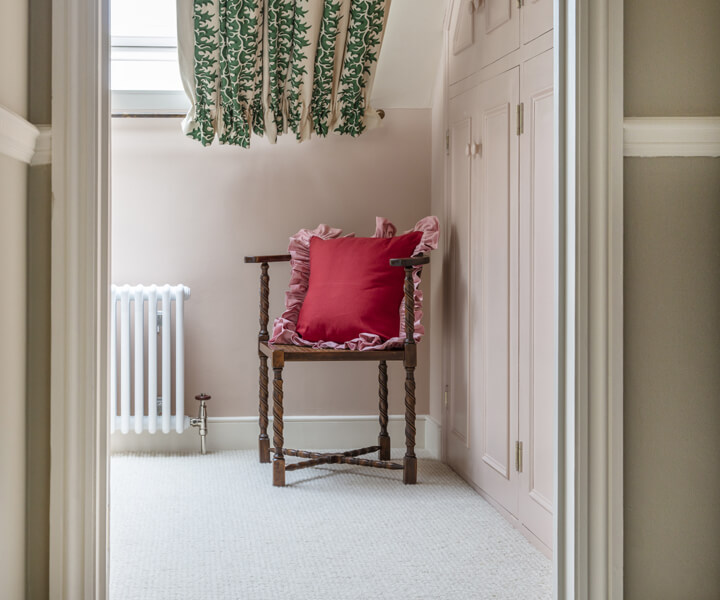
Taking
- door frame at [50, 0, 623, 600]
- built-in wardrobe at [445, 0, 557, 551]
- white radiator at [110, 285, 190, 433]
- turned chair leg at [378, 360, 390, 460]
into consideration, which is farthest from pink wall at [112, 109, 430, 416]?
door frame at [50, 0, 623, 600]

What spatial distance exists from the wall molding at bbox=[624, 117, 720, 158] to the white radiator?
217 cm

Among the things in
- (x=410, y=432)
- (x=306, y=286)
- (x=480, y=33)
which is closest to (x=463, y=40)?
(x=480, y=33)

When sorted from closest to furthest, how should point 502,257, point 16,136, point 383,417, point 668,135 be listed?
point 16,136 < point 668,135 < point 502,257 < point 383,417

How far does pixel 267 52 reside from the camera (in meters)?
2.93

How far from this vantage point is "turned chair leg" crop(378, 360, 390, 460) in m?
3.09

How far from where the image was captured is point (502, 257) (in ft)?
8.05

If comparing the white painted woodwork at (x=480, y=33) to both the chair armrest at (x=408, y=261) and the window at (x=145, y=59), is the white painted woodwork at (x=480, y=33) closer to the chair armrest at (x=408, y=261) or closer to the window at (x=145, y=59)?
the chair armrest at (x=408, y=261)

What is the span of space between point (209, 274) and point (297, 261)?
470 mm

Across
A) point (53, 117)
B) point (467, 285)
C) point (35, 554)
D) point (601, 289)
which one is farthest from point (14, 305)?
point (467, 285)

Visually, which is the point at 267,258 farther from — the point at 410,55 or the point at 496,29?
the point at 496,29

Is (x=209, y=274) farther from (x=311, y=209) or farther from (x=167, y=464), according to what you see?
(x=167, y=464)

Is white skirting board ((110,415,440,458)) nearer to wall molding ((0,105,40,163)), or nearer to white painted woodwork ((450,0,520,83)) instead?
white painted woodwork ((450,0,520,83))

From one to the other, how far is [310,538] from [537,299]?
3.14 ft

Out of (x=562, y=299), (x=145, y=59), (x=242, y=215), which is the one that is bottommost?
(x=562, y=299)
